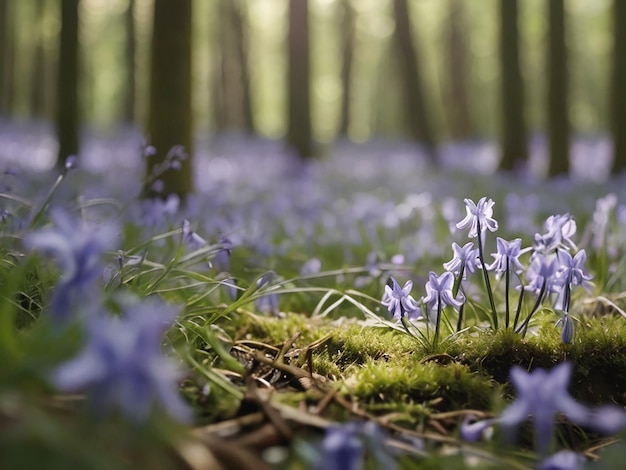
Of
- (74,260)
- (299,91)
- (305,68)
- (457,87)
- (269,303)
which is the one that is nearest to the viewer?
(74,260)

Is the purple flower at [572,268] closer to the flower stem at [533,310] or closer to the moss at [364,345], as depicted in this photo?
the flower stem at [533,310]

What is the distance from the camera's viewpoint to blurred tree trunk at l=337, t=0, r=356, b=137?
79.2 ft

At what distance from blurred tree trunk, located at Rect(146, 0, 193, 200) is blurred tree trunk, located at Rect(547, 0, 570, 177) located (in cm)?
586

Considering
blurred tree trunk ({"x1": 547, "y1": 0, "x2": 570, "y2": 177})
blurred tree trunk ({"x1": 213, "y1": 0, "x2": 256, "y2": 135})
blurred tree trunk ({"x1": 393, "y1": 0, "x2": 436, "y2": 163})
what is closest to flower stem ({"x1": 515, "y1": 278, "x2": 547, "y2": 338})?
blurred tree trunk ({"x1": 547, "y1": 0, "x2": 570, "y2": 177})

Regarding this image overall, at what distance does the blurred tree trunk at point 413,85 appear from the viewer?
36.9ft

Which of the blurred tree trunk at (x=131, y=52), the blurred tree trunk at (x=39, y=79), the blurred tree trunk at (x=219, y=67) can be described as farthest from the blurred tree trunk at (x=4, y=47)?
the blurred tree trunk at (x=219, y=67)

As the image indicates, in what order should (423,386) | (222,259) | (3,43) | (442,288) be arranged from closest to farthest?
(423,386)
(442,288)
(222,259)
(3,43)

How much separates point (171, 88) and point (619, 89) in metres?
6.62

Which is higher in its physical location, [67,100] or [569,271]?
[67,100]

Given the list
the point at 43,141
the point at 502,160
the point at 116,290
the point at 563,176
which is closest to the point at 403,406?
the point at 116,290

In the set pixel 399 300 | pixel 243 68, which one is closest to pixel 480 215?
pixel 399 300

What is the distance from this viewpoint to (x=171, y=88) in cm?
507

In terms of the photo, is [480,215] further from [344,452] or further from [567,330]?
[344,452]

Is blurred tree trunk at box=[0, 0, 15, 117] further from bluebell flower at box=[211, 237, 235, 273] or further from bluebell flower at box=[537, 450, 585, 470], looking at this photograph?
bluebell flower at box=[537, 450, 585, 470]
